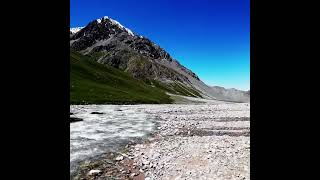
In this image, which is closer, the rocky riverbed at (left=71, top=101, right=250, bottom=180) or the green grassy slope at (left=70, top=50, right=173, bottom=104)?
the rocky riverbed at (left=71, top=101, right=250, bottom=180)

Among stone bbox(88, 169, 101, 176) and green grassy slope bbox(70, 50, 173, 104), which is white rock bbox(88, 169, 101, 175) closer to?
stone bbox(88, 169, 101, 176)

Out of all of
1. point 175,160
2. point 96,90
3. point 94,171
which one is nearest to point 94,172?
point 94,171

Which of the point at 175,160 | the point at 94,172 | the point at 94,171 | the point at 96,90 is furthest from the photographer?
the point at 96,90

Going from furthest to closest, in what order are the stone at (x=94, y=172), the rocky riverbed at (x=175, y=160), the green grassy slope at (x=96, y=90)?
the green grassy slope at (x=96, y=90), the stone at (x=94, y=172), the rocky riverbed at (x=175, y=160)

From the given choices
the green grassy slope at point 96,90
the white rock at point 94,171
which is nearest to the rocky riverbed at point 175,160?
the white rock at point 94,171

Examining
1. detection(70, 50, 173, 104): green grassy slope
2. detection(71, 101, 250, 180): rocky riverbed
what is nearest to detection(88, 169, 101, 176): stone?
detection(71, 101, 250, 180): rocky riverbed

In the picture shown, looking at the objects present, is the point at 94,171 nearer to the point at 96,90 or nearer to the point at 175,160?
the point at 175,160

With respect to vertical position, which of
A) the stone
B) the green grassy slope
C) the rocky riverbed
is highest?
the green grassy slope

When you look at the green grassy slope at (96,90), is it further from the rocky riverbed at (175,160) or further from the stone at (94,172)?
the stone at (94,172)

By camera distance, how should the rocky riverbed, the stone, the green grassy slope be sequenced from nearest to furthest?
the rocky riverbed
the stone
the green grassy slope

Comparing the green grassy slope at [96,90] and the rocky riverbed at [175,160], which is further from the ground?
the green grassy slope at [96,90]

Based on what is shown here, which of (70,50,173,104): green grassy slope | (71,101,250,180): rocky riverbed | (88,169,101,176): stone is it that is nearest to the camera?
(71,101,250,180): rocky riverbed

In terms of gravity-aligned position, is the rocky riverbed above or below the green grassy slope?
below
